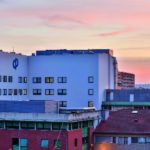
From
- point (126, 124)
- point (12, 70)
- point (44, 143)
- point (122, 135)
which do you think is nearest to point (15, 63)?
point (12, 70)

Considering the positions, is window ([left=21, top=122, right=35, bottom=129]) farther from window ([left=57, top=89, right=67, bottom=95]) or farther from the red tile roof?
window ([left=57, top=89, right=67, bottom=95])

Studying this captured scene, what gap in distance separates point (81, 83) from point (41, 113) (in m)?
35.4

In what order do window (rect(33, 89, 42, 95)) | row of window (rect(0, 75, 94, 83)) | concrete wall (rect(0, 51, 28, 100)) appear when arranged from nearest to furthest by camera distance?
concrete wall (rect(0, 51, 28, 100)) < row of window (rect(0, 75, 94, 83)) < window (rect(33, 89, 42, 95))

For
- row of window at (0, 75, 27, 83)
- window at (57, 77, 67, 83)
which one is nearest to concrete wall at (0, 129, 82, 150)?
row of window at (0, 75, 27, 83)

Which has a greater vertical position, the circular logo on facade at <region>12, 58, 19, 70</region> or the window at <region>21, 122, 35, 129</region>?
the circular logo on facade at <region>12, 58, 19, 70</region>

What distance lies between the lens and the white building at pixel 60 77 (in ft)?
322

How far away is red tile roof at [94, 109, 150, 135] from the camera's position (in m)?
69.6

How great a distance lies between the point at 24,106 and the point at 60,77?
34.7 meters

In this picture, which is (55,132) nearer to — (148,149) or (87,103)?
(148,149)

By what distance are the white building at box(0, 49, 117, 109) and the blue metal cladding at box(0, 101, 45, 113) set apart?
87.1 feet

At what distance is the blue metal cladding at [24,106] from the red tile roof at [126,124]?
8893 millimetres

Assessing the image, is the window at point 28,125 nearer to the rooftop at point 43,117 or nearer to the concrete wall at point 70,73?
the rooftop at point 43,117

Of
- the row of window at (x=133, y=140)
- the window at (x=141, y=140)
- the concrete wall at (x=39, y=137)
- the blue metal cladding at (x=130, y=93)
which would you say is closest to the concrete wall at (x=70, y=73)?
the blue metal cladding at (x=130, y=93)

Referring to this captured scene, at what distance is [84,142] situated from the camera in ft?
225
